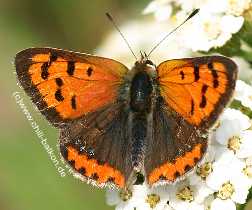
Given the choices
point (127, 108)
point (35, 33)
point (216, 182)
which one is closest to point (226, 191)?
point (216, 182)

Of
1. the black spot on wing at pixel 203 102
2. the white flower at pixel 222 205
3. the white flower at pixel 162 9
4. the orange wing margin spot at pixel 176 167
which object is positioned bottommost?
the white flower at pixel 222 205

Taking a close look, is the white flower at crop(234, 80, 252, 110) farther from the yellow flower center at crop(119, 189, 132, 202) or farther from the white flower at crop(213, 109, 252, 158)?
the yellow flower center at crop(119, 189, 132, 202)

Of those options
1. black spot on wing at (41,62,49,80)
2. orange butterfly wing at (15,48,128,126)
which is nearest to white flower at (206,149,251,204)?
orange butterfly wing at (15,48,128,126)

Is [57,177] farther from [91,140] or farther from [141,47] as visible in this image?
[91,140]

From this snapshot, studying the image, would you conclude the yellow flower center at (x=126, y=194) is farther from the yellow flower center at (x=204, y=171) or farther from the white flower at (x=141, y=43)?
the white flower at (x=141, y=43)

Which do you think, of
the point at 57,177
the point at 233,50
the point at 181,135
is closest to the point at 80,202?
the point at 57,177

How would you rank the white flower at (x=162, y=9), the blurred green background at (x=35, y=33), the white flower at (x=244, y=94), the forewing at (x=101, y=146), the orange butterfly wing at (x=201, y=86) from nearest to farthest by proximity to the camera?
the orange butterfly wing at (x=201, y=86)
the forewing at (x=101, y=146)
the white flower at (x=244, y=94)
the white flower at (x=162, y=9)
the blurred green background at (x=35, y=33)

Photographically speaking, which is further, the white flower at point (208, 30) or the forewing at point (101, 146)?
the white flower at point (208, 30)

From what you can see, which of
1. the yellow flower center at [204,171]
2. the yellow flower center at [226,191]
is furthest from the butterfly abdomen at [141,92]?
the yellow flower center at [226,191]
